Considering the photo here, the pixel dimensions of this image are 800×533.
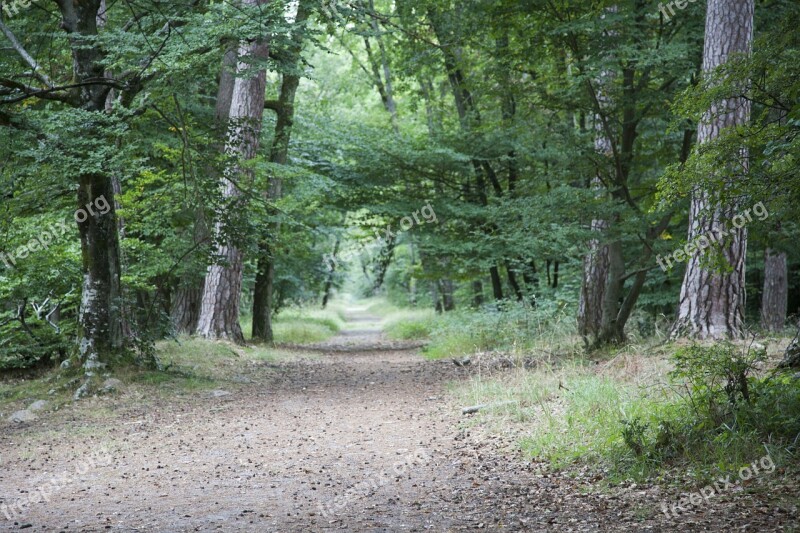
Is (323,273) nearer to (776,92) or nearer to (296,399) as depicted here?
(296,399)

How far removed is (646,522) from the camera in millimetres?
3967

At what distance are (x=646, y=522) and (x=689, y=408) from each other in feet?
5.10

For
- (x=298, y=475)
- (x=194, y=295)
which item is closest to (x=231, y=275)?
(x=194, y=295)

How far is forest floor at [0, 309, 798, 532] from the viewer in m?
4.27

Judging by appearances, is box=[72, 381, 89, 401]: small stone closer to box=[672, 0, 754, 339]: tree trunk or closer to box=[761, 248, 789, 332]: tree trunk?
box=[672, 0, 754, 339]: tree trunk

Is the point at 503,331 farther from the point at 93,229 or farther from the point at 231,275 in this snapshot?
the point at 93,229

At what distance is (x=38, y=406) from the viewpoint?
796cm

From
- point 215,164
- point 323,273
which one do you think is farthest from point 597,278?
point 323,273
